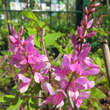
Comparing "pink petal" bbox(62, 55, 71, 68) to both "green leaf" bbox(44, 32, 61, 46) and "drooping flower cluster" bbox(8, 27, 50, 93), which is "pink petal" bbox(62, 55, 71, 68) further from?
"green leaf" bbox(44, 32, 61, 46)

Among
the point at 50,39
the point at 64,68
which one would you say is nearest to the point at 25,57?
the point at 64,68

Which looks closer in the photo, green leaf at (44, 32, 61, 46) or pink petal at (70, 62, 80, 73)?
pink petal at (70, 62, 80, 73)

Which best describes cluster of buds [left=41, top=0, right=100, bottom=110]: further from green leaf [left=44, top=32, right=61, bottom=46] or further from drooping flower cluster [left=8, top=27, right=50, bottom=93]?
green leaf [left=44, top=32, right=61, bottom=46]

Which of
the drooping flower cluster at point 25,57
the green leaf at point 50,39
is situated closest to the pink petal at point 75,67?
the drooping flower cluster at point 25,57

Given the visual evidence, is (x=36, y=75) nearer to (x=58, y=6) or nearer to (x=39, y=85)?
(x=39, y=85)

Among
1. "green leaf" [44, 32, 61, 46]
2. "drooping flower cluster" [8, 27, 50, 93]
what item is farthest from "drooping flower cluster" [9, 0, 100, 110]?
"green leaf" [44, 32, 61, 46]

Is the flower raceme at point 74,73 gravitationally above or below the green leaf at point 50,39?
below

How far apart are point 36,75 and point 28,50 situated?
0.33 ft

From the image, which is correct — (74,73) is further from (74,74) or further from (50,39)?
(50,39)

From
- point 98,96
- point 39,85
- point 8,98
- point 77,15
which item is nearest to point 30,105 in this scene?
point 8,98

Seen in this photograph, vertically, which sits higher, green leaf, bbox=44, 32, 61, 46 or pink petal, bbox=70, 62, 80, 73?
green leaf, bbox=44, 32, 61, 46

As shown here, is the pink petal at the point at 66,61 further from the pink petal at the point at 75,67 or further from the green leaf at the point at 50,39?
the green leaf at the point at 50,39

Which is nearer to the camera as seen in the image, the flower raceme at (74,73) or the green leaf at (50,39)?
the flower raceme at (74,73)

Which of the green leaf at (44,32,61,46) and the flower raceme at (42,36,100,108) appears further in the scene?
the green leaf at (44,32,61,46)
